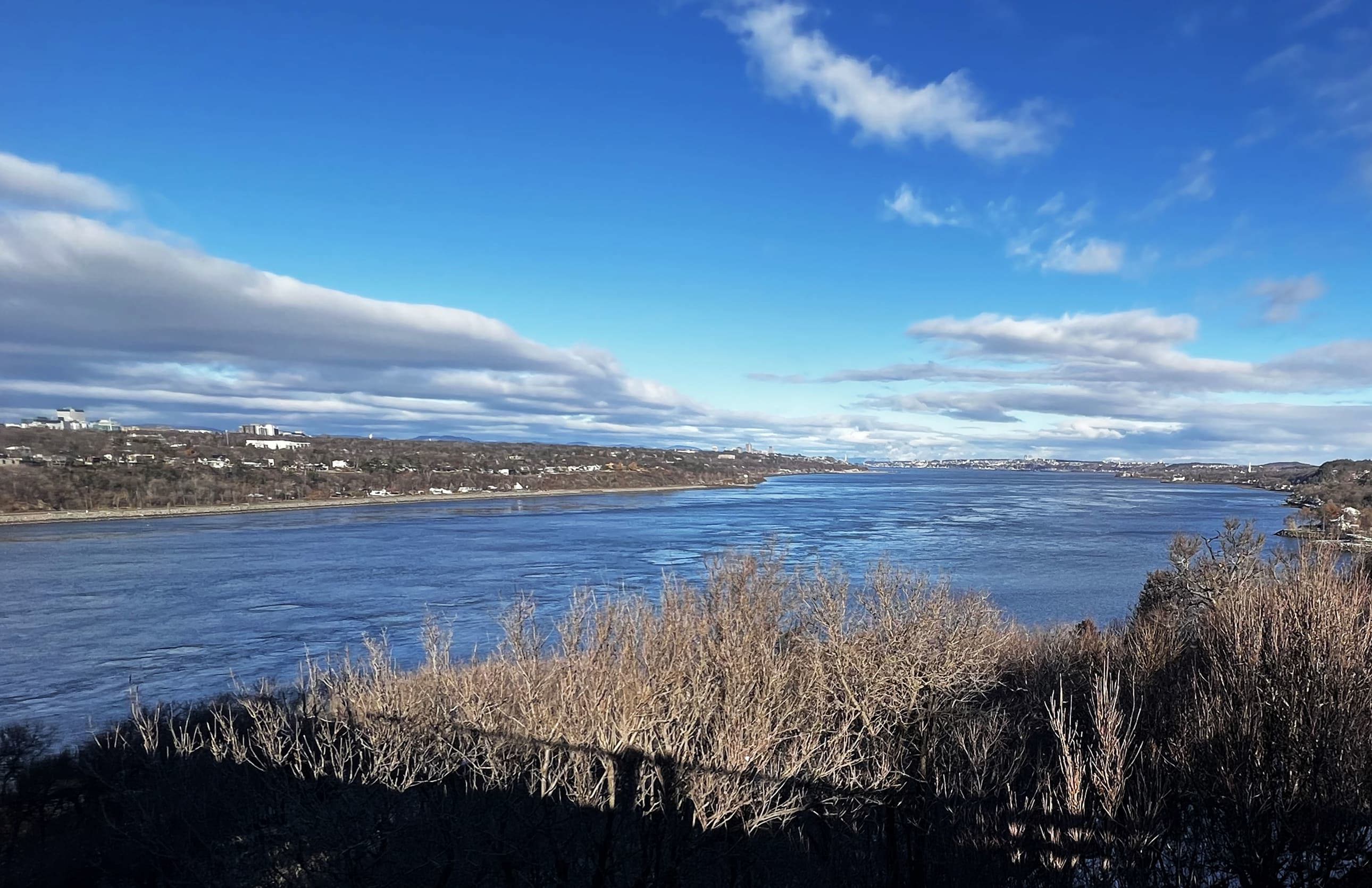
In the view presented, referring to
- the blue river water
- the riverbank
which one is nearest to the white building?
the riverbank

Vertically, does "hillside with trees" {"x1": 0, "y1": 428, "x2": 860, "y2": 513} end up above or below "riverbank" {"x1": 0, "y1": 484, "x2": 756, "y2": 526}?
above

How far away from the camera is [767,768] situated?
859 centimetres

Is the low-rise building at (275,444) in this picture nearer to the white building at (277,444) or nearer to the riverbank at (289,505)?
the white building at (277,444)

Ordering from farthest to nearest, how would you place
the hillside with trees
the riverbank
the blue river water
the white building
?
the white building → the hillside with trees → the riverbank → the blue river water

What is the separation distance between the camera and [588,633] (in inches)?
568

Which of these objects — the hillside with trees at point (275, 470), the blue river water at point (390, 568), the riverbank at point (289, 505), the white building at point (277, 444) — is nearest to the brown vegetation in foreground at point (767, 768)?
the blue river water at point (390, 568)

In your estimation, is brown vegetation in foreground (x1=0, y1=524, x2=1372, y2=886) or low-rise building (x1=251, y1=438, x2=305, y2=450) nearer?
brown vegetation in foreground (x1=0, y1=524, x2=1372, y2=886)

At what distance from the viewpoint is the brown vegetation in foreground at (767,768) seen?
7223mm

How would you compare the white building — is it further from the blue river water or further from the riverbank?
the blue river water

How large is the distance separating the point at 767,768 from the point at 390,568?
1445 inches

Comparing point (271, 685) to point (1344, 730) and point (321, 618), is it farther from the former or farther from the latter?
point (1344, 730)

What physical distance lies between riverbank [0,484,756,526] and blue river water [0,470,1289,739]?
358 centimetres

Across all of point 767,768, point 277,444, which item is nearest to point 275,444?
point 277,444

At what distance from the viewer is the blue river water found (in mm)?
24078
